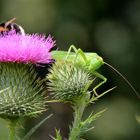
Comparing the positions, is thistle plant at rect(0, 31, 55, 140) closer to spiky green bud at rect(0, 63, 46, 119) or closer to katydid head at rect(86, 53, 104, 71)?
spiky green bud at rect(0, 63, 46, 119)

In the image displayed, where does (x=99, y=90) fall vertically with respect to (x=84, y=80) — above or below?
below

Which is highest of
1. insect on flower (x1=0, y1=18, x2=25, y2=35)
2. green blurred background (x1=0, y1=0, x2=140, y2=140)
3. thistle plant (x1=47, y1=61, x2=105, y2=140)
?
insect on flower (x1=0, y1=18, x2=25, y2=35)

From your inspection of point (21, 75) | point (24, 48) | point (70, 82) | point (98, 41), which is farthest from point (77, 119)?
point (98, 41)

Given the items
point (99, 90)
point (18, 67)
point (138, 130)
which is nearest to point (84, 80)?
point (18, 67)

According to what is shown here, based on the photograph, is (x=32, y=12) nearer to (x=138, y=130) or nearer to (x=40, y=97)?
(x=138, y=130)

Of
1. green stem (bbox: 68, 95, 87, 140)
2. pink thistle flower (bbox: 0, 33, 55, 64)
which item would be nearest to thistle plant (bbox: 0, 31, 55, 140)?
pink thistle flower (bbox: 0, 33, 55, 64)

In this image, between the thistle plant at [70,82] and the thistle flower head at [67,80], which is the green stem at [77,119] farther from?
the thistle flower head at [67,80]

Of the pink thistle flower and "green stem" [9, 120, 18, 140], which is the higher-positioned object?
the pink thistle flower

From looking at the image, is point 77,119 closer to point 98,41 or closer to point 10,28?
point 10,28
